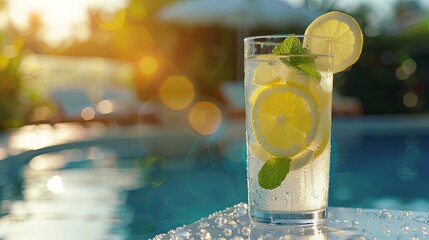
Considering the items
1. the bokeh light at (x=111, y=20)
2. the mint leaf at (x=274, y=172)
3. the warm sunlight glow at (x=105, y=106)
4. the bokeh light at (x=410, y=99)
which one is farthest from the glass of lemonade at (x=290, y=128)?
the bokeh light at (x=111, y=20)

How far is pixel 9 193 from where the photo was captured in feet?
21.0

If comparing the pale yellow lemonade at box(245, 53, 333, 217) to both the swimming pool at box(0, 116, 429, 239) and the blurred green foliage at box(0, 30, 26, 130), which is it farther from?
the blurred green foliage at box(0, 30, 26, 130)

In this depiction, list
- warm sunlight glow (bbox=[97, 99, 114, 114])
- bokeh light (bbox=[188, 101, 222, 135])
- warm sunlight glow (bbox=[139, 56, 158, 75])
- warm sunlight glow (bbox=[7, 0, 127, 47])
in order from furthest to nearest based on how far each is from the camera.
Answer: warm sunlight glow (bbox=[7, 0, 127, 47]), warm sunlight glow (bbox=[139, 56, 158, 75]), warm sunlight glow (bbox=[97, 99, 114, 114]), bokeh light (bbox=[188, 101, 222, 135])

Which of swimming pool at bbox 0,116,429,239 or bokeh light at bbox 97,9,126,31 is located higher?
bokeh light at bbox 97,9,126,31

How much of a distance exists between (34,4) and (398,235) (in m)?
16.2

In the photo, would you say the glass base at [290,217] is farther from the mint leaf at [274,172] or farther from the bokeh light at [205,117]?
the bokeh light at [205,117]

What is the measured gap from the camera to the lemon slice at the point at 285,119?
6.33 feet

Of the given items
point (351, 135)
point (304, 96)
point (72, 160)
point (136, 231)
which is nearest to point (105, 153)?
point (72, 160)

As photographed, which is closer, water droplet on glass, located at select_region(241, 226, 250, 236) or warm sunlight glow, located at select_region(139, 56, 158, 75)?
water droplet on glass, located at select_region(241, 226, 250, 236)

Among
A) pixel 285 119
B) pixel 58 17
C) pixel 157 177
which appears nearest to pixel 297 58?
pixel 285 119

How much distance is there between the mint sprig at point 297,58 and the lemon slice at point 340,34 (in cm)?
8

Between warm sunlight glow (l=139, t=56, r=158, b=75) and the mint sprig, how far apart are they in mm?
12861

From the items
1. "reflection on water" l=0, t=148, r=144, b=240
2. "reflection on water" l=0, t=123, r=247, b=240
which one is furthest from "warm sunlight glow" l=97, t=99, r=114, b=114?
"reflection on water" l=0, t=148, r=144, b=240

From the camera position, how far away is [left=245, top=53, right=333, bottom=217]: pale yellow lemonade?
1.94 metres
